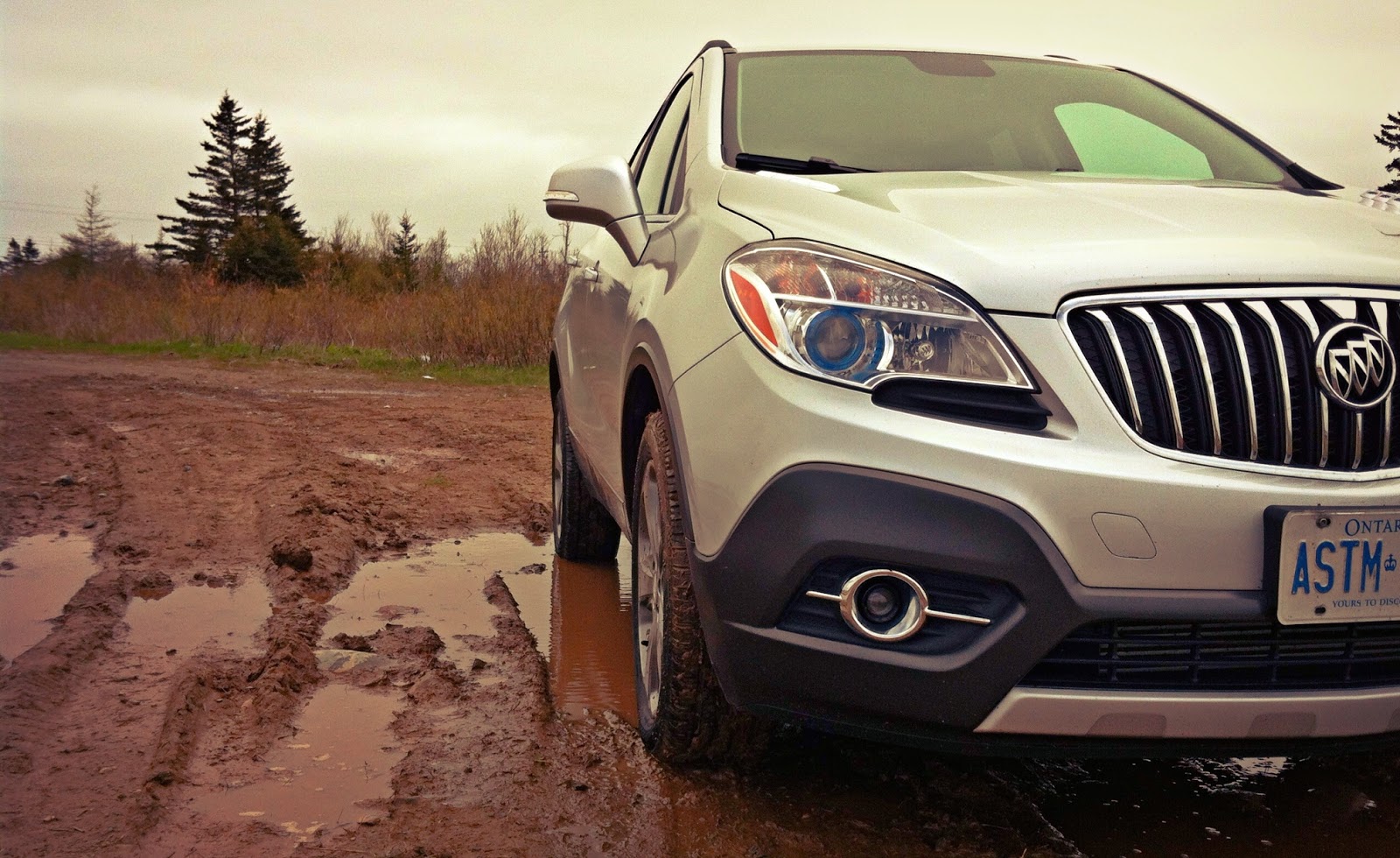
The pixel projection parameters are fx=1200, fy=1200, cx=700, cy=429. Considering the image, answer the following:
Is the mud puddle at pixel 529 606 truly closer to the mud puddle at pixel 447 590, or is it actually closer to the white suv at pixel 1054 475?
the mud puddle at pixel 447 590

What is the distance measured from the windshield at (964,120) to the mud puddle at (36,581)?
2.64 m

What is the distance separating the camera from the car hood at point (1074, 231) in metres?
2.05

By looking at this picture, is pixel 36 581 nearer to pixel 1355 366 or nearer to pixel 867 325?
pixel 867 325

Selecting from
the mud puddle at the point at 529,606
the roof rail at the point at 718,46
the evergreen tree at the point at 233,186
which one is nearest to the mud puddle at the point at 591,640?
the mud puddle at the point at 529,606

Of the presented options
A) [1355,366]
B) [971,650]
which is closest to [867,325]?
[971,650]

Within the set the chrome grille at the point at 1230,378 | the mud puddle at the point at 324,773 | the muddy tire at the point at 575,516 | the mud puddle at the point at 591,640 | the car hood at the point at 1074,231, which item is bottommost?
the mud puddle at the point at 591,640

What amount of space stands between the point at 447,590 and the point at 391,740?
4.98ft

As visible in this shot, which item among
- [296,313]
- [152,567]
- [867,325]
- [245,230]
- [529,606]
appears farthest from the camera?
[245,230]

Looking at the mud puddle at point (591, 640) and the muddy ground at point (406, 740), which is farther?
the mud puddle at point (591, 640)

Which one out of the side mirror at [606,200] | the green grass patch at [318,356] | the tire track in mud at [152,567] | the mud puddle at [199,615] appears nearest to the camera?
the tire track in mud at [152,567]

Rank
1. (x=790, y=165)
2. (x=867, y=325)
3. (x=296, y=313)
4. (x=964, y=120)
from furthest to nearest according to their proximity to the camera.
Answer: (x=296, y=313) < (x=964, y=120) < (x=790, y=165) < (x=867, y=325)

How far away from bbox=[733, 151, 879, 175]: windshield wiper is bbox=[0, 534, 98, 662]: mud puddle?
2.51 metres

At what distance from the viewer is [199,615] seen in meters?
3.98

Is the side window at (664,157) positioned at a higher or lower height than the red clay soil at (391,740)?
higher
